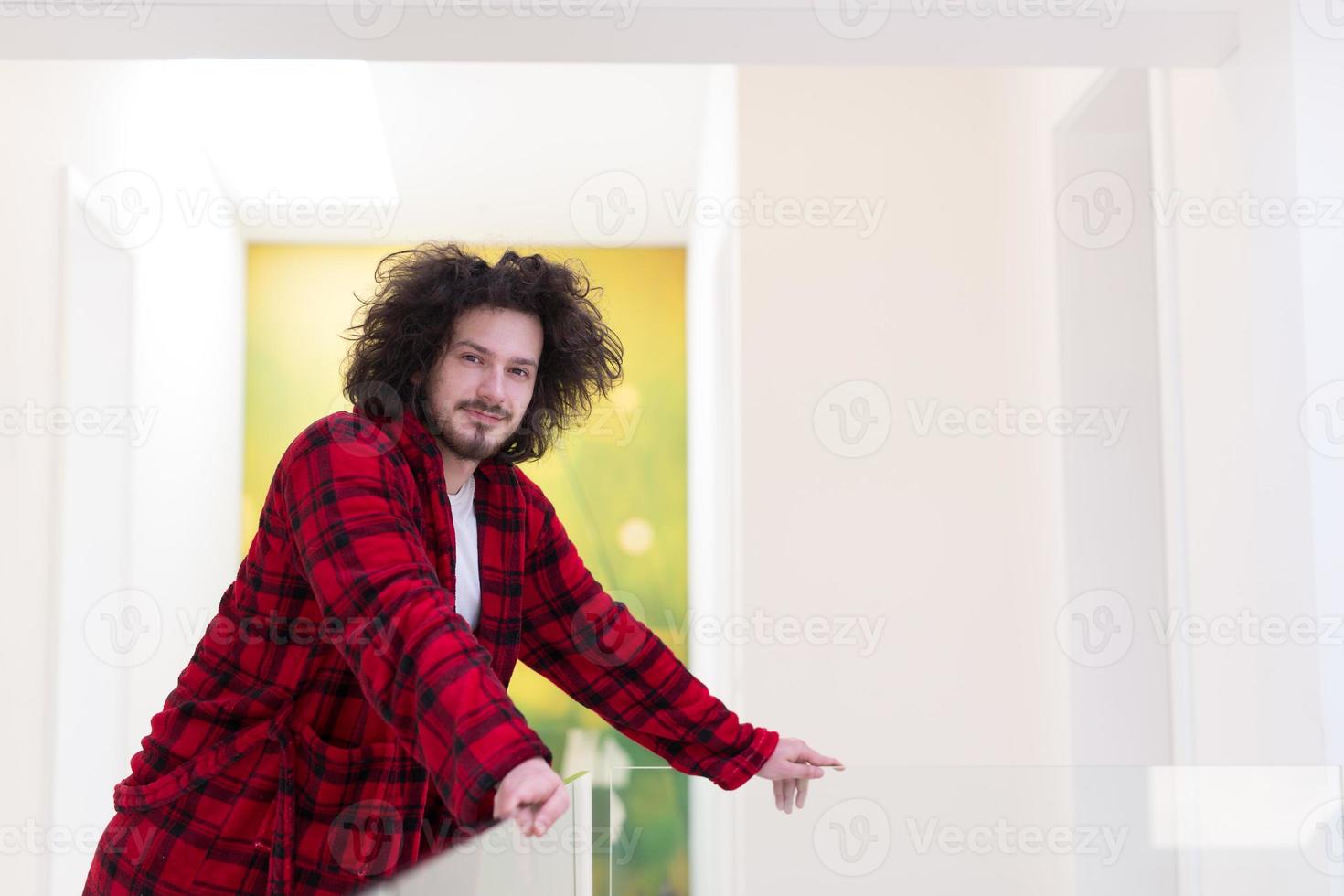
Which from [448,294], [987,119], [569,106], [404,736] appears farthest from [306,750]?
[569,106]

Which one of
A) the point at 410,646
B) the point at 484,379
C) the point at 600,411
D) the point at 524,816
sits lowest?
the point at 524,816

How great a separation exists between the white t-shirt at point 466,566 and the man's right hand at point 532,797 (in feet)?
1.55

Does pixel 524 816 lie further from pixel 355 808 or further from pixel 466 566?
pixel 466 566

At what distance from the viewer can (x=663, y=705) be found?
167 cm

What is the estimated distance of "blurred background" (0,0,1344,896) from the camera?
1.90m

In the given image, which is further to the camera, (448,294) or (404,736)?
(448,294)

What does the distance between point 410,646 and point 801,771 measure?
62cm

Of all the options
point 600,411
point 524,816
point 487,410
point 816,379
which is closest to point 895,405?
point 816,379

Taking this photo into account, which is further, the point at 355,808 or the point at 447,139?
the point at 447,139

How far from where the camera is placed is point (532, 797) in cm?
108

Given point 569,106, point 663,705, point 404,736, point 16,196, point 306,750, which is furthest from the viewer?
point 569,106

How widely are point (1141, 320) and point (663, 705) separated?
1713mm

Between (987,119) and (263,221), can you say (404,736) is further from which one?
(263,221)

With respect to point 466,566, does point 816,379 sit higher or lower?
higher
